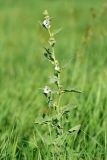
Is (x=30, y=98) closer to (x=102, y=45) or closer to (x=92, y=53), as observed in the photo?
(x=92, y=53)

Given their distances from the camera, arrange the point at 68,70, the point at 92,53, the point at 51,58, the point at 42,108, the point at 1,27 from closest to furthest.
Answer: the point at 51,58, the point at 42,108, the point at 68,70, the point at 92,53, the point at 1,27

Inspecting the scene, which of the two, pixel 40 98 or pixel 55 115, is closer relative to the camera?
pixel 55 115

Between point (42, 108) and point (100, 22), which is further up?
point (100, 22)

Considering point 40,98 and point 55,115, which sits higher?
point 40,98

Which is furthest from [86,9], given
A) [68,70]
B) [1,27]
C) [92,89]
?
[92,89]

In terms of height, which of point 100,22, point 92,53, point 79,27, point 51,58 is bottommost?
point 51,58

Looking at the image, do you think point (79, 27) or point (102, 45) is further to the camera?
point (79, 27)

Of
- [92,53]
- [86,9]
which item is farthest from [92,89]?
[86,9]

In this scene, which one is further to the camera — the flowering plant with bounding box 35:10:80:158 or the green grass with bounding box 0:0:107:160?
the green grass with bounding box 0:0:107:160

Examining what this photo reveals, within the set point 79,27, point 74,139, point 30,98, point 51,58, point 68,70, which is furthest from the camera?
point 79,27

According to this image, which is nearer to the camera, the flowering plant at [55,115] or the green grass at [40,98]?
the flowering plant at [55,115]
